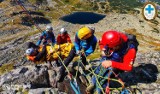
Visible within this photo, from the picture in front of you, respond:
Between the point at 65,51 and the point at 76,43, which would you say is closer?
the point at 76,43

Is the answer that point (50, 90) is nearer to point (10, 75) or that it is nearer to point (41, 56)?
point (10, 75)

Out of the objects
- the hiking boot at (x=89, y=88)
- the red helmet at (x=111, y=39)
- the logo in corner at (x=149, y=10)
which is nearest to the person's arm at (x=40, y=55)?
the hiking boot at (x=89, y=88)

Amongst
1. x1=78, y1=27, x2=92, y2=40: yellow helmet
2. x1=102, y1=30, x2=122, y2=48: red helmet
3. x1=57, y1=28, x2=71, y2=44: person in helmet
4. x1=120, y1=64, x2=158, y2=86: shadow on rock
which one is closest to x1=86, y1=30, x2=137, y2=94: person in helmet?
x1=102, y1=30, x2=122, y2=48: red helmet

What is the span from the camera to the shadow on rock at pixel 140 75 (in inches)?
776

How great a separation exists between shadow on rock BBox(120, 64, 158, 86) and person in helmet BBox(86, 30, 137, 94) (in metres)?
4.78

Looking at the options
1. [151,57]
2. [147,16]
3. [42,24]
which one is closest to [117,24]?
[42,24]

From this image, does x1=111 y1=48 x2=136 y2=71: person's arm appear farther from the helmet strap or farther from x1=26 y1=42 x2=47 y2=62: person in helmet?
x1=26 y1=42 x2=47 y2=62: person in helmet

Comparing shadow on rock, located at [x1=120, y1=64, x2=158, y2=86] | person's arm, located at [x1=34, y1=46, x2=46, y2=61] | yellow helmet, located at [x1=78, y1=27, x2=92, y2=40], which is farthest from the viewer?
person's arm, located at [x1=34, y1=46, x2=46, y2=61]

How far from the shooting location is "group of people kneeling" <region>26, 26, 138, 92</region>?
13.7 metres

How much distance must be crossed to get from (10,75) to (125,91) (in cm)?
908

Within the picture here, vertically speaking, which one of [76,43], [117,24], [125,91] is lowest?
[117,24]

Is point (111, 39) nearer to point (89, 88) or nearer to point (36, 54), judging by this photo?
point (89, 88)

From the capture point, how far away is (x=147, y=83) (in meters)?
19.5

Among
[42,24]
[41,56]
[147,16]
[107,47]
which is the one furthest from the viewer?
[42,24]
